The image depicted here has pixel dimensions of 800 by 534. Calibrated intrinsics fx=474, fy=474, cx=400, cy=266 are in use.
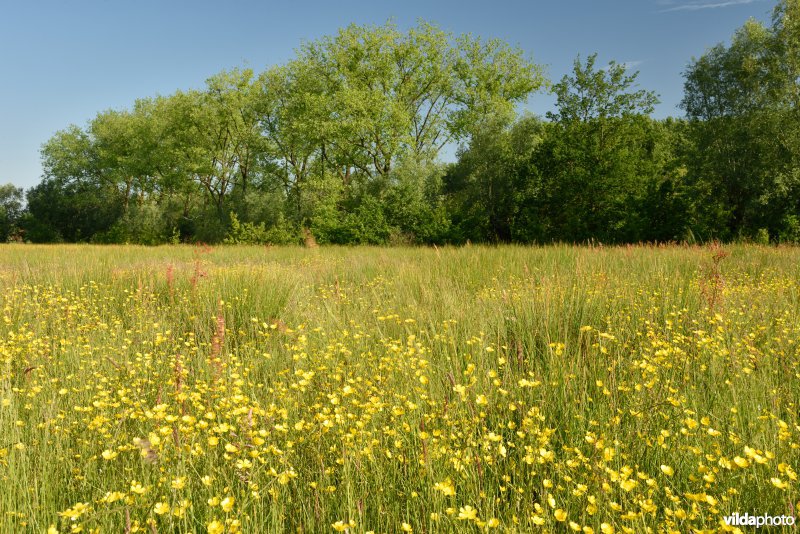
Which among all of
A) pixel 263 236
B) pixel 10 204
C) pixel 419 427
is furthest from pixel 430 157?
pixel 10 204

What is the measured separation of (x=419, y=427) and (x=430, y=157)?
31.6 metres

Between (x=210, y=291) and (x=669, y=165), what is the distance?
20.9 m

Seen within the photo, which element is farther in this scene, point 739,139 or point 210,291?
point 739,139

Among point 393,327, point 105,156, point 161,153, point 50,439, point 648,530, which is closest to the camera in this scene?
point 648,530

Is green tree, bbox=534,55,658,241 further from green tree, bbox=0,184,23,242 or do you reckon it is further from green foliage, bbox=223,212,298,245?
green tree, bbox=0,184,23,242

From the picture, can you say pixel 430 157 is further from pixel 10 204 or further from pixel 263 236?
pixel 10 204

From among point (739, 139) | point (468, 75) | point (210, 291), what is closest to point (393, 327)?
point (210, 291)

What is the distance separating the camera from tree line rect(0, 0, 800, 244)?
1938cm

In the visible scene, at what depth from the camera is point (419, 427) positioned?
6.98ft

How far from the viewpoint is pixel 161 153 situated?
132 feet

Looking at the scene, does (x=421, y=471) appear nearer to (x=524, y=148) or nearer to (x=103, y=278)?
(x=103, y=278)

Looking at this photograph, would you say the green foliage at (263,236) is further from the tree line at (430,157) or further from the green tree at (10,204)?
the green tree at (10,204)

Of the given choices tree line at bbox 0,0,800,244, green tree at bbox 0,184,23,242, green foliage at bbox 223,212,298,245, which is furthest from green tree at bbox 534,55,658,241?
green tree at bbox 0,184,23,242

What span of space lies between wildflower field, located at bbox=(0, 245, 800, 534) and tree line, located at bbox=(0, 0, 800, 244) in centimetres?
663
